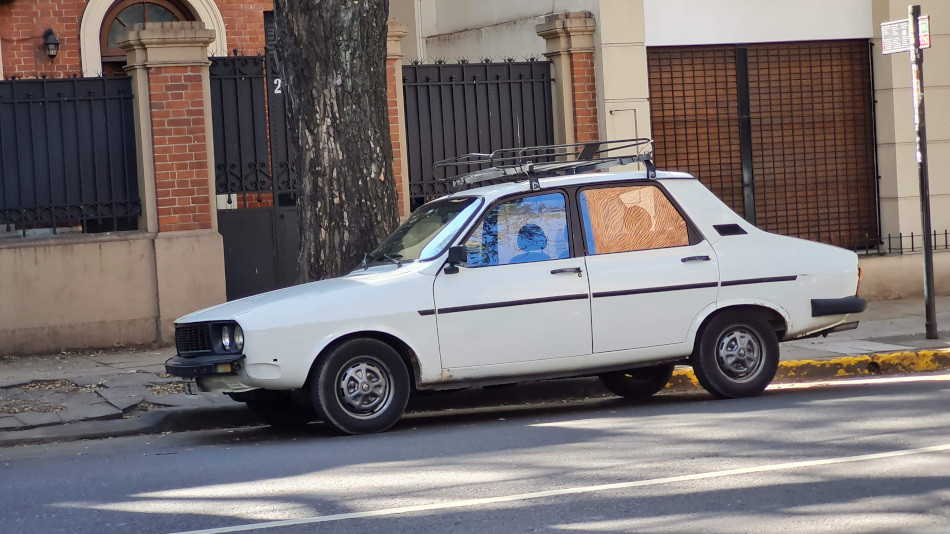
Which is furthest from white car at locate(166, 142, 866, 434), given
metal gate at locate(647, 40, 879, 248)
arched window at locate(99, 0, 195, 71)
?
arched window at locate(99, 0, 195, 71)

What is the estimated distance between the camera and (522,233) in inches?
339

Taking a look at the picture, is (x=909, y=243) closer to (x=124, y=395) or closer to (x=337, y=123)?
(x=337, y=123)

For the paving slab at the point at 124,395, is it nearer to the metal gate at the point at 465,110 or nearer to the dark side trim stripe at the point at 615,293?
the dark side trim stripe at the point at 615,293

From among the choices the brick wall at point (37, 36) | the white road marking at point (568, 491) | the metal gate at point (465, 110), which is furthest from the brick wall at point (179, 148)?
the white road marking at point (568, 491)

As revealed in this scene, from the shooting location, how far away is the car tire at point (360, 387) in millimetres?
8016

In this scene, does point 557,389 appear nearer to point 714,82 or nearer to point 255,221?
point 255,221

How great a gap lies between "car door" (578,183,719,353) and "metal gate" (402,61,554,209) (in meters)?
5.13

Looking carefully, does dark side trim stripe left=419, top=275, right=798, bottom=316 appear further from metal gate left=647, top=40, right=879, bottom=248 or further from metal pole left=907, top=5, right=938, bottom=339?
metal gate left=647, top=40, right=879, bottom=248

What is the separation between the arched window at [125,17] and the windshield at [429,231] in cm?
969

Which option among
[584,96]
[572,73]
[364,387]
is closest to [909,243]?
[584,96]

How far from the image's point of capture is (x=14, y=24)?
1681cm

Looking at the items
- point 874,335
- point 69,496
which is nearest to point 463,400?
point 69,496

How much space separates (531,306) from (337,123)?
8.30 ft

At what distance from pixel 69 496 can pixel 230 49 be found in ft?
39.6
